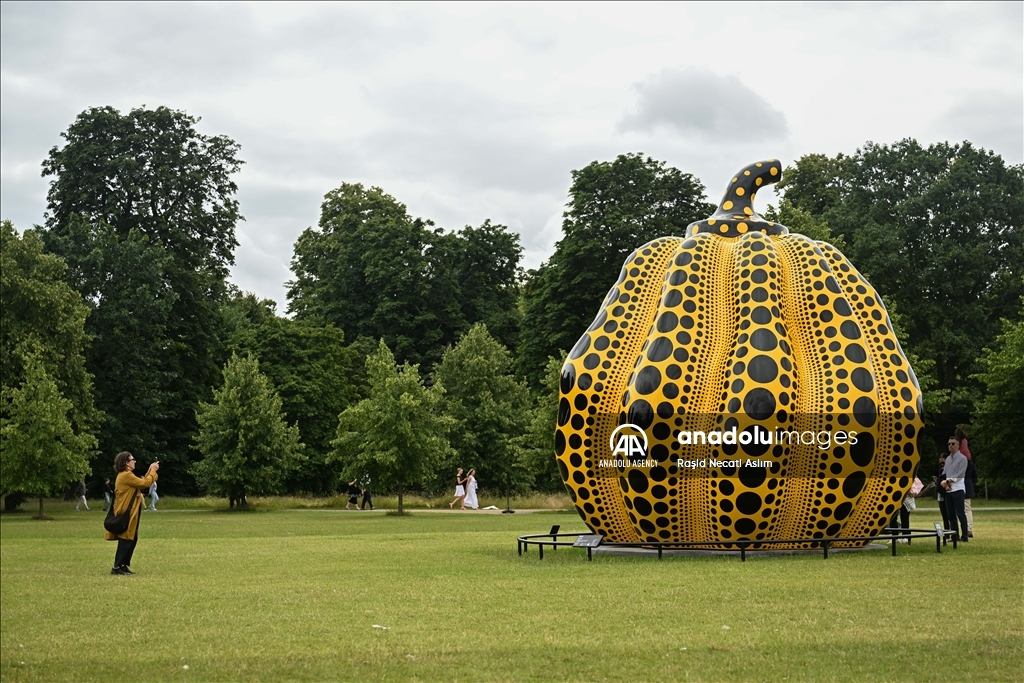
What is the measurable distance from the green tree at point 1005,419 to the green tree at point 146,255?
37547 mm

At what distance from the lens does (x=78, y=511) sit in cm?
5341

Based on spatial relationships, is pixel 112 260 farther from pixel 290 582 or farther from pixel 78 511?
pixel 290 582

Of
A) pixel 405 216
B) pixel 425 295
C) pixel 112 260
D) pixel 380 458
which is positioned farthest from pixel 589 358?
pixel 405 216

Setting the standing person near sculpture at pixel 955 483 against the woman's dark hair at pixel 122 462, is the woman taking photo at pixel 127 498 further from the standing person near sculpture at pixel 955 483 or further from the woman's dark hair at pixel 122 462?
the standing person near sculpture at pixel 955 483

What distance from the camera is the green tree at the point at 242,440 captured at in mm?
51750

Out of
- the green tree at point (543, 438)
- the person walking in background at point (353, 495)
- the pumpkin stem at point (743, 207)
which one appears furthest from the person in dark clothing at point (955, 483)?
the person walking in background at point (353, 495)

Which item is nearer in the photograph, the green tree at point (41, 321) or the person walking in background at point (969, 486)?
the person walking in background at point (969, 486)

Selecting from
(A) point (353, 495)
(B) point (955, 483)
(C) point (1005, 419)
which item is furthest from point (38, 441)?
(B) point (955, 483)

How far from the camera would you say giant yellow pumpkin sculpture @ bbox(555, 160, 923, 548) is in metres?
21.4

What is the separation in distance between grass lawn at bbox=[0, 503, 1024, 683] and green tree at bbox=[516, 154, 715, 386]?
37267mm

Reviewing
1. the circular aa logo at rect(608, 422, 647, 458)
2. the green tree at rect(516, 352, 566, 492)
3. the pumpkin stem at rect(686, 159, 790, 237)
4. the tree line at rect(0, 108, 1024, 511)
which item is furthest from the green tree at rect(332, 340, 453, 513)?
the circular aa logo at rect(608, 422, 647, 458)

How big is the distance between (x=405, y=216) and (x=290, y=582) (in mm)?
68464

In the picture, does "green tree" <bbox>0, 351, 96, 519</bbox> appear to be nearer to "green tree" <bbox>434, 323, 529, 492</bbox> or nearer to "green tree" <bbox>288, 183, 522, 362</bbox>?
"green tree" <bbox>434, 323, 529, 492</bbox>

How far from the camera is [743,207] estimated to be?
84.8 feet
